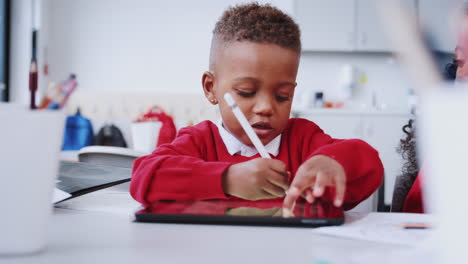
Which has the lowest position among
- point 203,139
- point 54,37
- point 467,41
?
point 203,139

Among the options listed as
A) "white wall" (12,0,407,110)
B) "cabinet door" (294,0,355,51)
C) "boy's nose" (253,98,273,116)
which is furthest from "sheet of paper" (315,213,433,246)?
"white wall" (12,0,407,110)

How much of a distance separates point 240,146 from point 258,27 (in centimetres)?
25

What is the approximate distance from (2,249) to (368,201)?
71 centimetres

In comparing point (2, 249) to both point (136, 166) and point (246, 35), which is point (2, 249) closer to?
Answer: point (136, 166)

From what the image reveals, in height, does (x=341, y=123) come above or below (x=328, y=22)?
below

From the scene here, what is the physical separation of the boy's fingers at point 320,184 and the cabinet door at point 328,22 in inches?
139

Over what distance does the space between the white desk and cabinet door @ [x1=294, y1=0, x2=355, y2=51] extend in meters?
3.68

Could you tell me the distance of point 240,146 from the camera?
0.97m

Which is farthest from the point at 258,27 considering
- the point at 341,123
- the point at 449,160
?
the point at 341,123

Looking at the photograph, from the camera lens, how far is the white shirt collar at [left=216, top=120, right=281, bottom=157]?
970mm

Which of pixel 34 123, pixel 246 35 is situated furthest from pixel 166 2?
pixel 34 123

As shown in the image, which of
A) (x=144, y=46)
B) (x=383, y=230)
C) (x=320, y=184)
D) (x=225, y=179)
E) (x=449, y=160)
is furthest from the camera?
(x=144, y=46)

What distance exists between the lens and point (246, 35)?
3.10ft

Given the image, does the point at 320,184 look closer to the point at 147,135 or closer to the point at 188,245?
the point at 188,245
